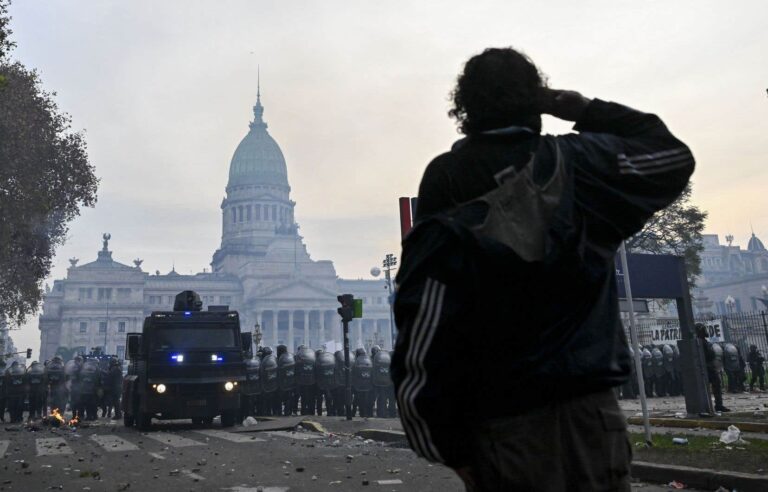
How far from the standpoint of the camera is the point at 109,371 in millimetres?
23078

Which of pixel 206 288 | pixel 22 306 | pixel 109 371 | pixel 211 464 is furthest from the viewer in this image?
pixel 206 288

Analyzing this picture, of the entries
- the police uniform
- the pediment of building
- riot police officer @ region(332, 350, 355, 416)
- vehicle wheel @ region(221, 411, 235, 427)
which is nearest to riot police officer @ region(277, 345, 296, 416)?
riot police officer @ region(332, 350, 355, 416)

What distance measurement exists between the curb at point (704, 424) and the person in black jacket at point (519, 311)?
9095mm

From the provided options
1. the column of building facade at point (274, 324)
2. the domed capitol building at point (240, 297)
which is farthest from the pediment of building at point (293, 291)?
the column of building facade at point (274, 324)

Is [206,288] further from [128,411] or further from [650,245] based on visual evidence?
[128,411]

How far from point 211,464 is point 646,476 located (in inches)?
211

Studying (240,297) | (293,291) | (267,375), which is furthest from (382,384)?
(240,297)

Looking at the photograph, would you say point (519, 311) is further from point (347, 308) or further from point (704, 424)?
point (347, 308)

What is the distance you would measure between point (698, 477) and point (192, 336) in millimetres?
11909

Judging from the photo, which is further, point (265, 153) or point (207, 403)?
point (265, 153)

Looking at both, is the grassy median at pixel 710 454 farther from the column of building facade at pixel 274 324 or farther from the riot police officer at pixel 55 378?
the column of building facade at pixel 274 324

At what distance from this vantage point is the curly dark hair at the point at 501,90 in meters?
2.03

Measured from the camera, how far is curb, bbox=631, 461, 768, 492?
563cm

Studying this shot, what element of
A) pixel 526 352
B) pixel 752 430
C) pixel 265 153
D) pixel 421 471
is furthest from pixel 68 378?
pixel 265 153
